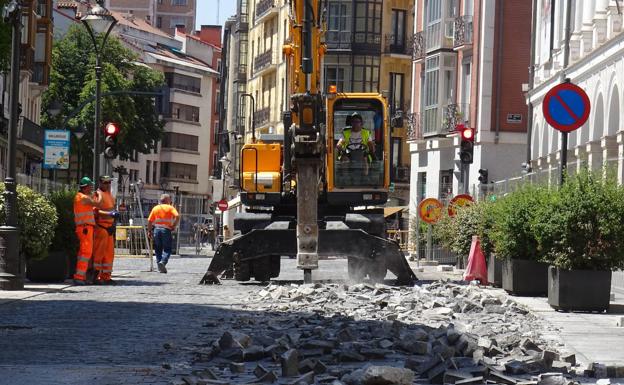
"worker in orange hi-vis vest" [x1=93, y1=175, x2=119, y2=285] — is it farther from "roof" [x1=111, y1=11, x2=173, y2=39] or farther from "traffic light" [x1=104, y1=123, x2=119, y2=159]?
"roof" [x1=111, y1=11, x2=173, y2=39]

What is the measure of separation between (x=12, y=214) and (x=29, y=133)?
4771cm

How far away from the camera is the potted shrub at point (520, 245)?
22.9 meters

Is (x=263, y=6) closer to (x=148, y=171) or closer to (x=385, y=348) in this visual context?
(x=148, y=171)

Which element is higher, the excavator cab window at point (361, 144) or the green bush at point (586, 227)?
the excavator cab window at point (361, 144)

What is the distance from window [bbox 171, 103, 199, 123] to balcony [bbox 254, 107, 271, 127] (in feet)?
120

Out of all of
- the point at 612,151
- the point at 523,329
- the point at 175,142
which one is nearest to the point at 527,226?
the point at 523,329

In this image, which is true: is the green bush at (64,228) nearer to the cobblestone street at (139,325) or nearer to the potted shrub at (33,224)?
the cobblestone street at (139,325)

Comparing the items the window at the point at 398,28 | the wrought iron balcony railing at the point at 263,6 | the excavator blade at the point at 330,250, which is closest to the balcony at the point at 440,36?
the window at the point at 398,28

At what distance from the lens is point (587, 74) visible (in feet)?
134

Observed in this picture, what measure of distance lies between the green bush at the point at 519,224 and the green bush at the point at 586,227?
1.28m

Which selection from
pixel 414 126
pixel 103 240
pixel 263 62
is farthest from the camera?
pixel 263 62

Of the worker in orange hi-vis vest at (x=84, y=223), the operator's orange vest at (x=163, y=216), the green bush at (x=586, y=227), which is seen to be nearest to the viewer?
the green bush at (x=586, y=227)

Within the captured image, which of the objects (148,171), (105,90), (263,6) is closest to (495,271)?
(105,90)

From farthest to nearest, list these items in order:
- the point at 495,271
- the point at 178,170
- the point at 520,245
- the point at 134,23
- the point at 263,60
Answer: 1. the point at 178,170
2. the point at 134,23
3. the point at 263,60
4. the point at 495,271
5. the point at 520,245
